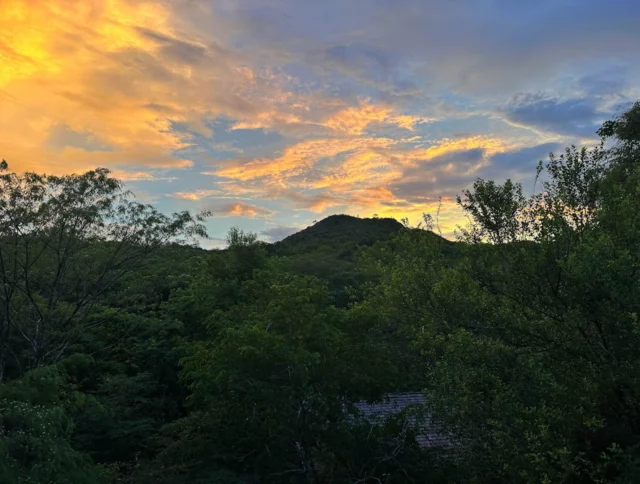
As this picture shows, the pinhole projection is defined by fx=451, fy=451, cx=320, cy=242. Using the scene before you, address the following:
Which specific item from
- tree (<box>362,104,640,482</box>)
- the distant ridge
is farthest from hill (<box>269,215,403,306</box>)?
tree (<box>362,104,640,482</box>)

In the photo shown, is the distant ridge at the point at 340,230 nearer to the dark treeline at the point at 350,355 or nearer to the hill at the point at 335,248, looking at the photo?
the hill at the point at 335,248

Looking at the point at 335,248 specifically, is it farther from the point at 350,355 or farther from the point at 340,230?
the point at 350,355

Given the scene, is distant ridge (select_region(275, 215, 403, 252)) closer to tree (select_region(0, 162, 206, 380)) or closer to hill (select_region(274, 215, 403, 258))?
hill (select_region(274, 215, 403, 258))

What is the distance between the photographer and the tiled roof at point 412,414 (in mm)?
12180

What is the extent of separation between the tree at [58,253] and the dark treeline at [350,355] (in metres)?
0.07

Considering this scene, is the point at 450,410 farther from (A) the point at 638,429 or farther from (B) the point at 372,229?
(B) the point at 372,229

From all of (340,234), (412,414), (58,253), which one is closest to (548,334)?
(412,414)

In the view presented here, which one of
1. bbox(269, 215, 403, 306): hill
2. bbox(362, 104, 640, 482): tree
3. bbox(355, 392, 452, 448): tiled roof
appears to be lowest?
bbox(355, 392, 452, 448): tiled roof

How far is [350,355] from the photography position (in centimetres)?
1217

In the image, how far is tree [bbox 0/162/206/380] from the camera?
14.7 metres

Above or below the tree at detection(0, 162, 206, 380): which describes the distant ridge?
above

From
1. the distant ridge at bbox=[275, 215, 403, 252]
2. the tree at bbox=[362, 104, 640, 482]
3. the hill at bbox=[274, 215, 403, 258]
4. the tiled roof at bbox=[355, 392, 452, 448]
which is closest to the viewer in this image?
the tree at bbox=[362, 104, 640, 482]

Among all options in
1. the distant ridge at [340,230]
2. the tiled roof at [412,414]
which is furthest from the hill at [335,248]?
the tiled roof at [412,414]

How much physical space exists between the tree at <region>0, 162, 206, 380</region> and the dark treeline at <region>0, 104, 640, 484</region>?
69mm
